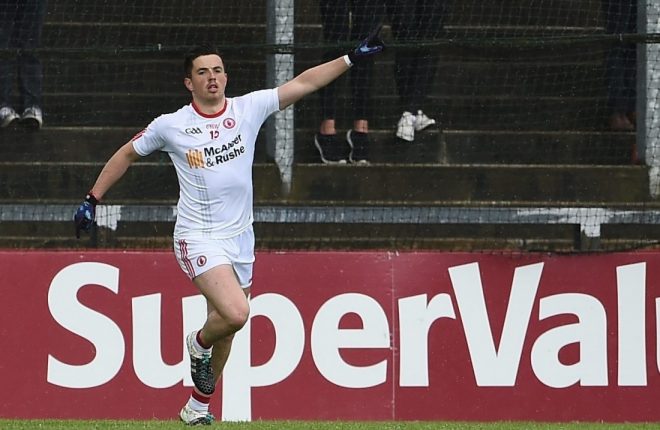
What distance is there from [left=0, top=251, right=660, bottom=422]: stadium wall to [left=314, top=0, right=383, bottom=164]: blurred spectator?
995mm

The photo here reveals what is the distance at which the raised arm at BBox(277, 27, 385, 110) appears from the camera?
8367mm

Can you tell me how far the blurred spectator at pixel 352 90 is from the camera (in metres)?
10.9

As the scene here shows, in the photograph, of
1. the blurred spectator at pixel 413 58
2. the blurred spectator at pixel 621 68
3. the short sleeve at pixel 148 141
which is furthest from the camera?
the blurred spectator at pixel 621 68

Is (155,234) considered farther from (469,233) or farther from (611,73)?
(611,73)

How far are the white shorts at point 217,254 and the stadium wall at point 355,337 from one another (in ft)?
5.99

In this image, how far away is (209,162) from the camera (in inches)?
332

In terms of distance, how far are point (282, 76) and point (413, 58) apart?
1032mm

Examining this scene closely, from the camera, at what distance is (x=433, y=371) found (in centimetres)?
1044

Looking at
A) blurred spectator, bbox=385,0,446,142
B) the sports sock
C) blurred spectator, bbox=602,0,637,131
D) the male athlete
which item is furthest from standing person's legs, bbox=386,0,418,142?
the sports sock

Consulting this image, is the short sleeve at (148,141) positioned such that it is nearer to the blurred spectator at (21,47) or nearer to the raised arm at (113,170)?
the raised arm at (113,170)

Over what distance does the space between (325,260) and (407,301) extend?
66 centimetres

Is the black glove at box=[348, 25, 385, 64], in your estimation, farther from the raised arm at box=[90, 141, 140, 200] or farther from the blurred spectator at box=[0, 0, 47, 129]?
the blurred spectator at box=[0, 0, 47, 129]

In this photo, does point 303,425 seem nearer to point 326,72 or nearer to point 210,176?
point 210,176

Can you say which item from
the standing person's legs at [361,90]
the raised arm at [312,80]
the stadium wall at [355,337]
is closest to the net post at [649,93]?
the stadium wall at [355,337]
